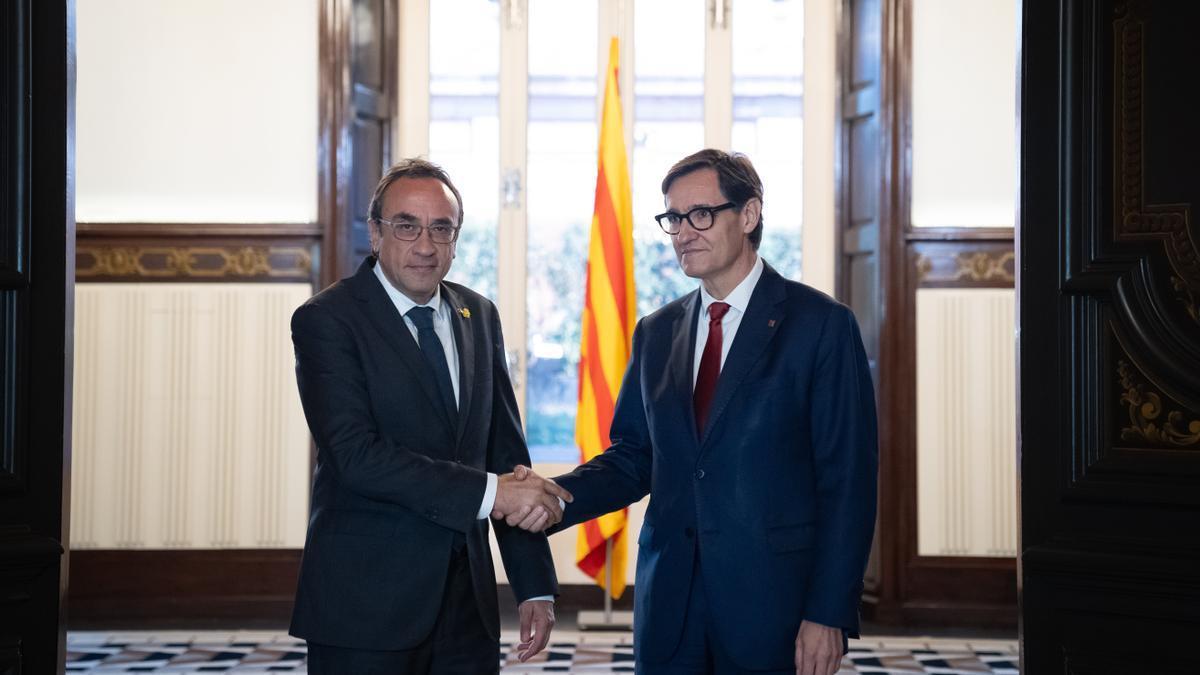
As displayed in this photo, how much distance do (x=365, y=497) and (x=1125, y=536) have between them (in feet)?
4.53

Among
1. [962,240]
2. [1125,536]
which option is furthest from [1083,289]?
[962,240]

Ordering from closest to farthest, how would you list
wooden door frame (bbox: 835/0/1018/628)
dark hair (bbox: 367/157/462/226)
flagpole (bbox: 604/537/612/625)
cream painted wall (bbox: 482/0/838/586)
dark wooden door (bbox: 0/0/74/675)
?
dark wooden door (bbox: 0/0/74/675)
dark hair (bbox: 367/157/462/226)
flagpole (bbox: 604/537/612/625)
wooden door frame (bbox: 835/0/1018/628)
cream painted wall (bbox: 482/0/838/586)

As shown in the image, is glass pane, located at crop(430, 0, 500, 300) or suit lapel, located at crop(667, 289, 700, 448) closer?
suit lapel, located at crop(667, 289, 700, 448)

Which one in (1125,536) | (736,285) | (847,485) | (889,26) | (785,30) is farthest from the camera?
(785,30)

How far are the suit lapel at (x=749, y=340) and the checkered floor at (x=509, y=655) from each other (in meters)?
2.52

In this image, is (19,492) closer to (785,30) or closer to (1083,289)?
(1083,289)

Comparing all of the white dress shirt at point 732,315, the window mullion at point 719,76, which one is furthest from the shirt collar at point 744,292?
the window mullion at point 719,76

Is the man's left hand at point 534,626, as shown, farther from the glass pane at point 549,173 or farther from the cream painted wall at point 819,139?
the cream painted wall at point 819,139

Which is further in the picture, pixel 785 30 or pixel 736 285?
pixel 785 30

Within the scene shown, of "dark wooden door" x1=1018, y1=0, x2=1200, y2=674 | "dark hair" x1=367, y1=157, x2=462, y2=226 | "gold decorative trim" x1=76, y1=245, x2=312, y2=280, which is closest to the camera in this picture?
"dark wooden door" x1=1018, y1=0, x2=1200, y2=674

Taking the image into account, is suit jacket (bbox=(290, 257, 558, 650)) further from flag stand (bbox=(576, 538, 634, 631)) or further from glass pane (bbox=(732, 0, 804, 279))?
glass pane (bbox=(732, 0, 804, 279))

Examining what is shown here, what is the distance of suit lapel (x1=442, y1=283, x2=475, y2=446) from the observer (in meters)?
2.42

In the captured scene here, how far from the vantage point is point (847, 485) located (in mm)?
2248

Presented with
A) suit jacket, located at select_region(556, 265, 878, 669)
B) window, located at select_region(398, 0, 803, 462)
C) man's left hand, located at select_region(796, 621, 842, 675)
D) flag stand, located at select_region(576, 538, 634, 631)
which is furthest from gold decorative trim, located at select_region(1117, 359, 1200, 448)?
window, located at select_region(398, 0, 803, 462)
